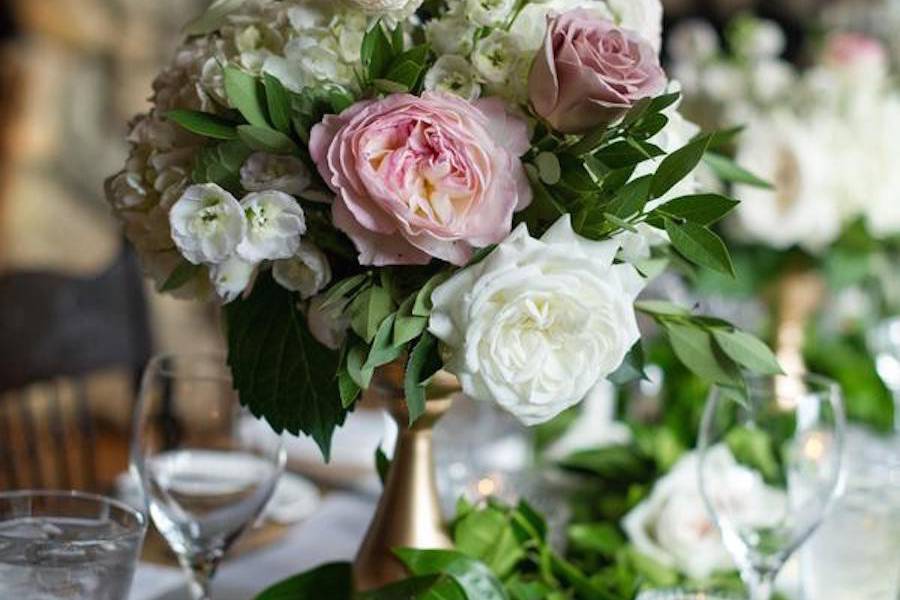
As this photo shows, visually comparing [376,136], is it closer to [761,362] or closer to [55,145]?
[761,362]

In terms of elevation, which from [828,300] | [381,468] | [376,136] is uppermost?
[376,136]

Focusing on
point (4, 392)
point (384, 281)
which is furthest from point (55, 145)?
point (384, 281)

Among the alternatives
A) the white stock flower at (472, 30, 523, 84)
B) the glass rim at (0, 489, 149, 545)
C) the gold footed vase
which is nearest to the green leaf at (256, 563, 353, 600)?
the gold footed vase

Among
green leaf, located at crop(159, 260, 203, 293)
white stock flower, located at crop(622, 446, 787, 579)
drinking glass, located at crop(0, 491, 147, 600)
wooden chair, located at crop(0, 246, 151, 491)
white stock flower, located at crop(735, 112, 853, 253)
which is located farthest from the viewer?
white stock flower, located at crop(735, 112, 853, 253)

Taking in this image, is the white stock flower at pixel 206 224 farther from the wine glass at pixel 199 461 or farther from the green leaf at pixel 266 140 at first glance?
the wine glass at pixel 199 461

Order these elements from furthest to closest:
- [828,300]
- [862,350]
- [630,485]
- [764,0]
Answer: [764,0]
[828,300]
[862,350]
[630,485]

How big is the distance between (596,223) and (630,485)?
19.4 inches

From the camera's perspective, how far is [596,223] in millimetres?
743

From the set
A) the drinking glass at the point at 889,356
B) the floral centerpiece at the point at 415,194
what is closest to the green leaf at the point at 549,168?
the floral centerpiece at the point at 415,194

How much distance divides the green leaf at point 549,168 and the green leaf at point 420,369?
0.11m

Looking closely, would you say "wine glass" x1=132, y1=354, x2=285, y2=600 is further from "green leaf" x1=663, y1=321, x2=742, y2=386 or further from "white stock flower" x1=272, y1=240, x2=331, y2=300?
"green leaf" x1=663, y1=321, x2=742, y2=386

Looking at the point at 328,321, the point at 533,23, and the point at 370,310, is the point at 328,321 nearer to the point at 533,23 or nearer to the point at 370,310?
the point at 370,310

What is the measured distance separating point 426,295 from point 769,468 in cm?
37

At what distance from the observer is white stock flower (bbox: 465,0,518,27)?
0.75 m
